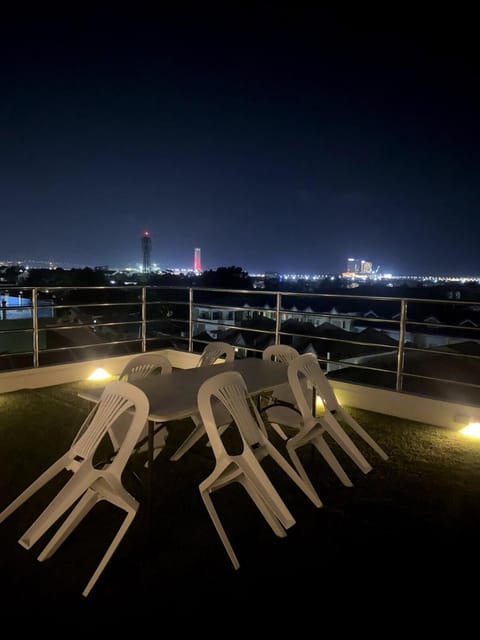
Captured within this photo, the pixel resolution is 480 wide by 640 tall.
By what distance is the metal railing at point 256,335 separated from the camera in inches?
167

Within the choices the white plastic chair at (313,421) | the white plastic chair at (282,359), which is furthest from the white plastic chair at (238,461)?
the white plastic chair at (282,359)

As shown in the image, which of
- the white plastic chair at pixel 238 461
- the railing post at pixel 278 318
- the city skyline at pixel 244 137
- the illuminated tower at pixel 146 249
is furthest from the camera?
the illuminated tower at pixel 146 249

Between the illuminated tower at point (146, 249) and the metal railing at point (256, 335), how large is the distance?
53.1 feet

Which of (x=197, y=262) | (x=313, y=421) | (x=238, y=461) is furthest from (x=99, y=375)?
(x=197, y=262)

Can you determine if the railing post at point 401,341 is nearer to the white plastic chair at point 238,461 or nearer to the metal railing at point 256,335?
the metal railing at point 256,335

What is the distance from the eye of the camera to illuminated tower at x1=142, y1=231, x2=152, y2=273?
47444 millimetres

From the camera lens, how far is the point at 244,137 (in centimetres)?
2606

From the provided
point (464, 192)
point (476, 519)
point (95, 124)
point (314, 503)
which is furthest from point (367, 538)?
point (464, 192)

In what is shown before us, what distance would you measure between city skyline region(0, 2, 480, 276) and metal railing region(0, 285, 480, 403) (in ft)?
17.7

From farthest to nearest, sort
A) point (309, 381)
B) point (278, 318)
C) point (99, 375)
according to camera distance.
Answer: point (99, 375)
point (278, 318)
point (309, 381)

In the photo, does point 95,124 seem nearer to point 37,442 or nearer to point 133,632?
point 37,442

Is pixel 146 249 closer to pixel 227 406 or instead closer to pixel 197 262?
pixel 197 262

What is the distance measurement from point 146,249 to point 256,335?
24.0 meters

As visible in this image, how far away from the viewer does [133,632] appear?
61.3 inches
